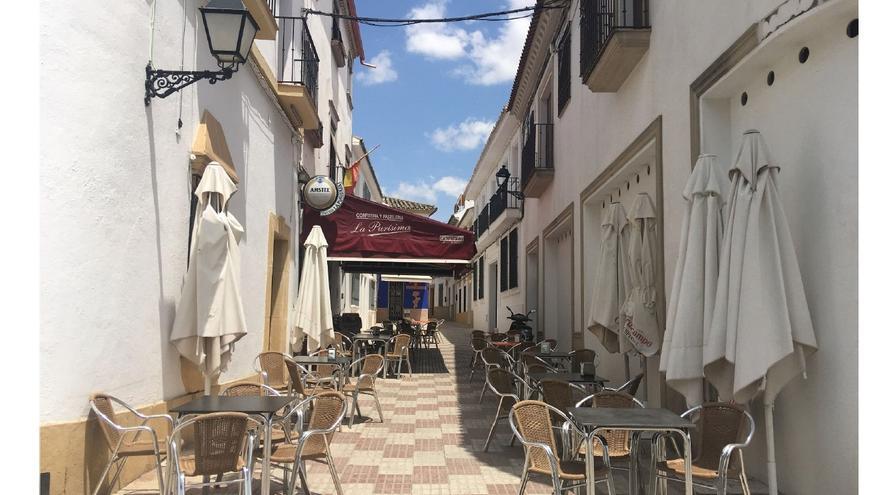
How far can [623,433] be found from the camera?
526 centimetres

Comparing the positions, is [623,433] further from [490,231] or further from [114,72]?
[490,231]

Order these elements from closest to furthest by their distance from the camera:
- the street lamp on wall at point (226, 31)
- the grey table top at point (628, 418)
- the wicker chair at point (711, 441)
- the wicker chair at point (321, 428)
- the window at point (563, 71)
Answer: the grey table top at point (628, 418), the wicker chair at point (711, 441), the wicker chair at point (321, 428), the street lamp on wall at point (226, 31), the window at point (563, 71)

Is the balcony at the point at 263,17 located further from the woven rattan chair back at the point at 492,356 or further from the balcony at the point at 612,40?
the woven rattan chair back at the point at 492,356

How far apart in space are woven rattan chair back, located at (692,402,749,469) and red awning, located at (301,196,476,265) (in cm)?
792

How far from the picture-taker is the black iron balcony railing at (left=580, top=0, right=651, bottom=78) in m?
7.84

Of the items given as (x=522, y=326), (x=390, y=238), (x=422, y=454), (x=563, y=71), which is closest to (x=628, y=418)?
(x=422, y=454)

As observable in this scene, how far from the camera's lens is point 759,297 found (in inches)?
163

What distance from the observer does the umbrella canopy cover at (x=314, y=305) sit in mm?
10133

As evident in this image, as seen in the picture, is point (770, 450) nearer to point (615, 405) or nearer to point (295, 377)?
point (615, 405)

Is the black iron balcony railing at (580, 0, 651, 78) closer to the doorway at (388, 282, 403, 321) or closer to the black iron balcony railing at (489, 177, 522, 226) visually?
the black iron balcony railing at (489, 177, 522, 226)

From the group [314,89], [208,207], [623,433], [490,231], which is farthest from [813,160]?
[490,231]

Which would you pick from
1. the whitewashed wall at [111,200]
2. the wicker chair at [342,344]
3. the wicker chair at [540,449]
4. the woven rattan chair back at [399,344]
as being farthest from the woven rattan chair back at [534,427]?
the woven rattan chair back at [399,344]

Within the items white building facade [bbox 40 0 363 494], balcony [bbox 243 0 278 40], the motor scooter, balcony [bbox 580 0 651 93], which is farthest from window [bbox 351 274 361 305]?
balcony [bbox 580 0 651 93]

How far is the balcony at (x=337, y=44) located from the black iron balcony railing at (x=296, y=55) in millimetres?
5227
